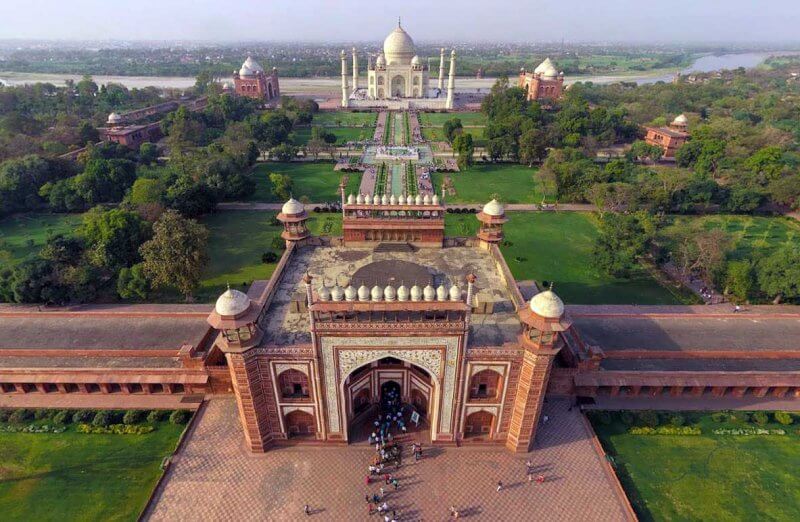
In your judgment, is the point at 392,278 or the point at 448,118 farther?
the point at 448,118

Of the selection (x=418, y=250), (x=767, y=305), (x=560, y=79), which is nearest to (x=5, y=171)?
(x=418, y=250)

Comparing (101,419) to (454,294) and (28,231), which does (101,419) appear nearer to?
(454,294)

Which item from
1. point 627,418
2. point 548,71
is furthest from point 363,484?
point 548,71

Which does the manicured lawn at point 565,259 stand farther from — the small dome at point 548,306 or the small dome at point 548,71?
the small dome at point 548,71

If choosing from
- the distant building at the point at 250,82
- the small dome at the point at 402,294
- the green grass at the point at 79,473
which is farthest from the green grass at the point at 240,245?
the distant building at the point at 250,82

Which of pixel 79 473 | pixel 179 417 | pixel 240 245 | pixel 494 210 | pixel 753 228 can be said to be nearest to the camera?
pixel 79 473

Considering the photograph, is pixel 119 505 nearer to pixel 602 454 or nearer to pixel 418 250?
pixel 418 250

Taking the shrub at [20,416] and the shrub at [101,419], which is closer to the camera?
the shrub at [101,419]
